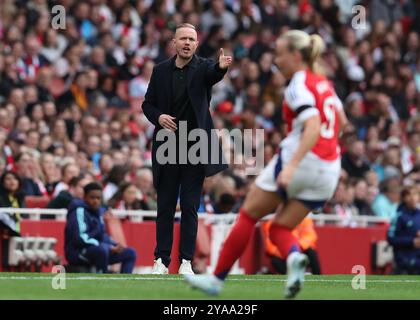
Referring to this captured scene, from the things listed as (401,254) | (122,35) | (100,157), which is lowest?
(401,254)

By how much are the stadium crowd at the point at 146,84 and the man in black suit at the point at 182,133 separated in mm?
3781

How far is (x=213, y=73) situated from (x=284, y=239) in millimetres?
3131

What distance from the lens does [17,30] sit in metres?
20.7

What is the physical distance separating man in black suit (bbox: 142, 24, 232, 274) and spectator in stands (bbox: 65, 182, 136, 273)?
7.58 feet

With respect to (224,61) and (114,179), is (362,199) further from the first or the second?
(224,61)

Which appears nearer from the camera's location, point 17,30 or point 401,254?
point 401,254

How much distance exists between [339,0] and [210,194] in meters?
9.76

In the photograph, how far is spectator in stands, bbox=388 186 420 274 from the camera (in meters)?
17.9

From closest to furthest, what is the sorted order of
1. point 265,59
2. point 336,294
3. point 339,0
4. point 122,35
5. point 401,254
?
1. point 336,294
2. point 401,254
3. point 122,35
4. point 265,59
5. point 339,0

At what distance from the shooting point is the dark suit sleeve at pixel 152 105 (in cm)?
1284

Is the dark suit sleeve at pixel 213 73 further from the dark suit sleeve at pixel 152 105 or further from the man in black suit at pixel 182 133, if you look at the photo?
the dark suit sleeve at pixel 152 105
